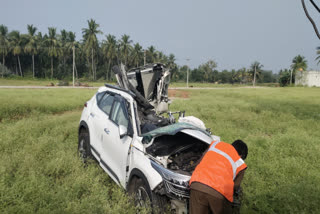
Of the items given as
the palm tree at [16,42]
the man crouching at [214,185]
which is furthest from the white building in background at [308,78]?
the palm tree at [16,42]

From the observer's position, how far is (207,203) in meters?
2.27

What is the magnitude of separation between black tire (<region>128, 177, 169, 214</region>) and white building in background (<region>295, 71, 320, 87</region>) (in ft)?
220

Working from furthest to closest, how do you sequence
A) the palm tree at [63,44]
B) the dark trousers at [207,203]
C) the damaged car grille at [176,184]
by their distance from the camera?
the palm tree at [63,44] → the damaged car grille at [176,184] → the dark trousers at [207,203]

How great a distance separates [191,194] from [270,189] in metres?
2.53

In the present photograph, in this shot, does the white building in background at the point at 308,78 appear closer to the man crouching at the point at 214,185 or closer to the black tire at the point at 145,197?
the man crouching at the point at 214,185

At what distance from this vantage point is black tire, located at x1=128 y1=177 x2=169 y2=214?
2.64m

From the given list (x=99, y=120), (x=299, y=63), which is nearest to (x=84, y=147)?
(x=99, y=120)

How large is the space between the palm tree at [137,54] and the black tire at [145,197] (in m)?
66.4

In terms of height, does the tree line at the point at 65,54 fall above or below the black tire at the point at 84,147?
above

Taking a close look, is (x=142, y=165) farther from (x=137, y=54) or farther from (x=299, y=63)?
(x=299, y=63)

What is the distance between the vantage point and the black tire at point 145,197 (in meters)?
2.64

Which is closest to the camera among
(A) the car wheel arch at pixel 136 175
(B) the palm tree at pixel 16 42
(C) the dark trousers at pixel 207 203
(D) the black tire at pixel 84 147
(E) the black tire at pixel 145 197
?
(C) the dark trousers at pixel 207 203

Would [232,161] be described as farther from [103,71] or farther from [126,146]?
[103,71]

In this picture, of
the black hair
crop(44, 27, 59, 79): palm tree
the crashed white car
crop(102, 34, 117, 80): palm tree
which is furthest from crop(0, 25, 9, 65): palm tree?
the black hair
